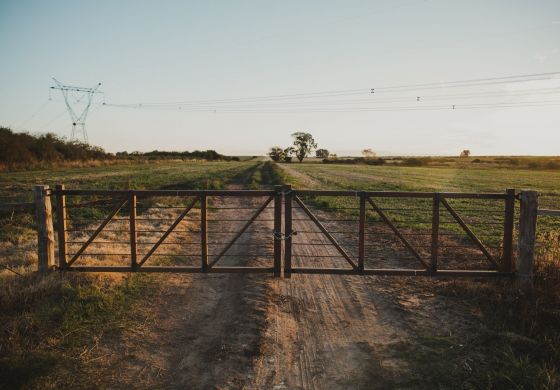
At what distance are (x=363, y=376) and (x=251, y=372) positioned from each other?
1468 mm

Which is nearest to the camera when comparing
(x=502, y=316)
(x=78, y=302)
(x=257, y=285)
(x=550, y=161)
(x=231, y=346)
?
(x=231, y=346)

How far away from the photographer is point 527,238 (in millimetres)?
7621

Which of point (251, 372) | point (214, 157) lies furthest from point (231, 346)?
point (214, 157)

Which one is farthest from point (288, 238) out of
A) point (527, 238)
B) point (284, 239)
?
point (527, 238)

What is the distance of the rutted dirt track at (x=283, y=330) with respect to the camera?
192 inches

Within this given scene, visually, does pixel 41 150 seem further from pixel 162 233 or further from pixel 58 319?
pixel 58 319

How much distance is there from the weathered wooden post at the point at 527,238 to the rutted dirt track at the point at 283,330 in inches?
75.7

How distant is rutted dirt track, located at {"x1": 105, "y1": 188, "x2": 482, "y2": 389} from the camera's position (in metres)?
4.88

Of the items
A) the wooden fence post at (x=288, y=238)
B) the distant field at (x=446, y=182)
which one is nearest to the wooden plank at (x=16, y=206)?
the wooden fence post at (x=288, y=238)

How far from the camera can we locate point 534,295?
700 cm

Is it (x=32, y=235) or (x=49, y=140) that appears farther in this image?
(x=49, y=140)

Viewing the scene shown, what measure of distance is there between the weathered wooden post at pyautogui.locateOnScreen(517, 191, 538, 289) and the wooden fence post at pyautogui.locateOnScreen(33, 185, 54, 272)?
32.8 ft

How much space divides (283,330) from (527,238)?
212 inches

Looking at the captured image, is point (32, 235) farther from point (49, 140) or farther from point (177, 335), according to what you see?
point (49, 140)
